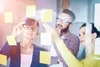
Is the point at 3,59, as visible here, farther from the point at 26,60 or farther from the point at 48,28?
the point at 48,28

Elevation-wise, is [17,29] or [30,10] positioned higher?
[30,10]

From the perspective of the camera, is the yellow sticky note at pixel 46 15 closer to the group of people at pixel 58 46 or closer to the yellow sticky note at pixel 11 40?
the group of people at pixel 58 46

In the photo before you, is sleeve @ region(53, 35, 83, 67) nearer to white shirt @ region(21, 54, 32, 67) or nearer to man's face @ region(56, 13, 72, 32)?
man's face @ region(56, 13, 72, 32)

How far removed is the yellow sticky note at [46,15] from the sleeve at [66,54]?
0.53 feet

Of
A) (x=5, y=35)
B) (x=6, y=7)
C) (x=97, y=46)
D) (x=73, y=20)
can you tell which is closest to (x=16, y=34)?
(x=5, y=35)

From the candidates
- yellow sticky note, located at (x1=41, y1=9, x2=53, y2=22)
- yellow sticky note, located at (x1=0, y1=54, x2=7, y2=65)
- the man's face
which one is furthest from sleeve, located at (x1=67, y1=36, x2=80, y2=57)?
yellow sticky note, located at (x1=0, y1=54, x2=7, y2=65)

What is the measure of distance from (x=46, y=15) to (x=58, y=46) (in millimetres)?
280

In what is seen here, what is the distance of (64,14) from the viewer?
5.40ft

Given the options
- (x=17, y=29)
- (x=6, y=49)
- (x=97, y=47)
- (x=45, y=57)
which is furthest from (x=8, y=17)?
(x=97, y=47)

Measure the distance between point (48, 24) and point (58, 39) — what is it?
15cm

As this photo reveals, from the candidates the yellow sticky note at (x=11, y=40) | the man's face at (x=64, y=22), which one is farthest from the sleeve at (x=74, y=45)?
the yellow sticky note at (x=11, y=40)

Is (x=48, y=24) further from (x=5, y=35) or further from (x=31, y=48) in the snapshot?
(x=5, y=35)

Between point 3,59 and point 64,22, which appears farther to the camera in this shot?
point 3,59

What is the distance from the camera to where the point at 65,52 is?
64.0 inches
